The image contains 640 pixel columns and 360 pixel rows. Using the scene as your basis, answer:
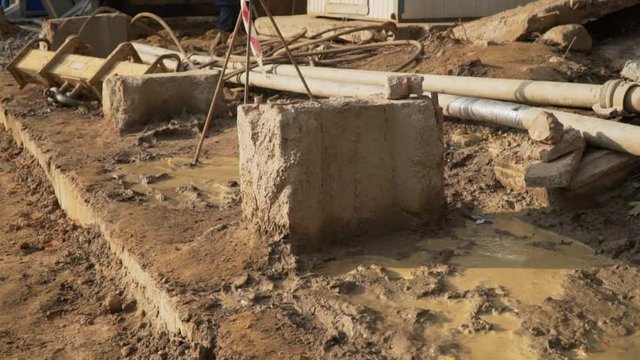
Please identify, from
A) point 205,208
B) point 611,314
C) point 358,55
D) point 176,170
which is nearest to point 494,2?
point 358,55

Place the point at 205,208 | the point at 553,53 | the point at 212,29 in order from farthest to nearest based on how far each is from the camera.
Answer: the point at 212,29, the point at 553,53, the point at 205,208

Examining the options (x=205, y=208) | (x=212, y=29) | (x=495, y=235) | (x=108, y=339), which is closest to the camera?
(x=108, y=339)

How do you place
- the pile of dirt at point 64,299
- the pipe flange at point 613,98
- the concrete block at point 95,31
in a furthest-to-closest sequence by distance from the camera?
the concrete block at point 95,31 < the pipe flange at point 613,98 < the pile of dirt at point 64,299

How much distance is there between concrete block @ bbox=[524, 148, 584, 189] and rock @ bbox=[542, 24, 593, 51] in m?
3.31

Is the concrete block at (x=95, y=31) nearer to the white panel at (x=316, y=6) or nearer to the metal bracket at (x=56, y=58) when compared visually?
the metal bracket at (x=56, y=58)

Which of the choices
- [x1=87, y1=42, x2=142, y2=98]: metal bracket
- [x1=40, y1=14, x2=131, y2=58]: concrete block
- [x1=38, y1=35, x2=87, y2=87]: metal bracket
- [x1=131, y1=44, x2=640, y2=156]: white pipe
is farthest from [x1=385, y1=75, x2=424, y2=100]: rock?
[x1=40, y1=14, x2=131, y2=58]: concrete block

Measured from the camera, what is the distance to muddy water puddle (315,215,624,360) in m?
3.66

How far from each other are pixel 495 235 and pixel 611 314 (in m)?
1.12

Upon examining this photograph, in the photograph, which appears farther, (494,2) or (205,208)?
(494,2)

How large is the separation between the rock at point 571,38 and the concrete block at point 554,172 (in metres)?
3.31

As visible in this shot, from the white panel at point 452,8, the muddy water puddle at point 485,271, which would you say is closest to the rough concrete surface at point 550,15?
the white panel at point 452,8

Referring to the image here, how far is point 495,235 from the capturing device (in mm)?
4891

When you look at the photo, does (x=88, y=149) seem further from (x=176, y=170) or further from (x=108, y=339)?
(x=108, y=339)

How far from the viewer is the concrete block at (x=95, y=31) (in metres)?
11.5
